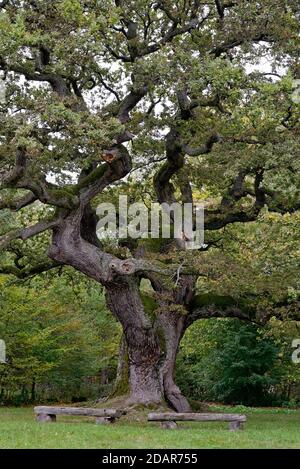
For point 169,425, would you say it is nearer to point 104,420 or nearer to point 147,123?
point 104,420

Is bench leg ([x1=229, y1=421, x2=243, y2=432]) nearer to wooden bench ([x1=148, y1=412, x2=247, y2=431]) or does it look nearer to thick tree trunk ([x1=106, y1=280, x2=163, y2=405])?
wooden bench ([x1=148, y1=412, x2=247, y2=431])

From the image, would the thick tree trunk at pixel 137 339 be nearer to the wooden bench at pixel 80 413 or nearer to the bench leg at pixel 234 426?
the wooden bench at pixel 80 413

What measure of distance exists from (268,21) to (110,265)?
6.81 meters

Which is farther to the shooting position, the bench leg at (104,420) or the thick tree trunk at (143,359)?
the thick tree trunk at (143,359)

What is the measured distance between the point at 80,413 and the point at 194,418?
2.60m

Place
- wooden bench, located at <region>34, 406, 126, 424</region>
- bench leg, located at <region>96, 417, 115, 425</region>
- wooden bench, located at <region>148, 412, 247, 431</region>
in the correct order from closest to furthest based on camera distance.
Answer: wooden bench, located at <region>148, 412, 247, 431</region>, wooden bench, located at <region>34, 406, 126, 424</region>, bench leg, located at <region>96, 417, 115, 425</region>

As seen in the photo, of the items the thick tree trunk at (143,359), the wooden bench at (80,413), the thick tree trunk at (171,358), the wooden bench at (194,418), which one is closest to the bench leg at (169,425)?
the wooden bench at (194,418)

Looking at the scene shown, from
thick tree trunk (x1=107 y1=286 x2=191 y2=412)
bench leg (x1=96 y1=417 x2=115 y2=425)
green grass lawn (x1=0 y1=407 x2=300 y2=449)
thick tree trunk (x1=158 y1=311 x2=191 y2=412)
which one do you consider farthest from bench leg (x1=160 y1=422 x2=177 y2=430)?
thick tree trunk (x1=158 y1=311 x2=191 y2=412)

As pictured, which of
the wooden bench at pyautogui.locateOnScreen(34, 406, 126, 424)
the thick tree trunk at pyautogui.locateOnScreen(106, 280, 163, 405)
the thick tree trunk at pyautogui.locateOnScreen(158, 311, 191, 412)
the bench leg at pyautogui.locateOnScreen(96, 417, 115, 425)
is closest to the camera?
the wooden bench at pyautogui.locateOnScreen(34, 406, 126, 424)

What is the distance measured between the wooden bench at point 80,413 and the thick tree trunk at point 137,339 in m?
2.01

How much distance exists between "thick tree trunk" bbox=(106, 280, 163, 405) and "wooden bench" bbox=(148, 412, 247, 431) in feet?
9.45

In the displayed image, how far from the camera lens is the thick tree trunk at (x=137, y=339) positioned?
1750cm

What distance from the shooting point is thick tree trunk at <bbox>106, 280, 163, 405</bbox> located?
689 inches

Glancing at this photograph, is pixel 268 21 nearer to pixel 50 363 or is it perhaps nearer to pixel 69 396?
pixel 50 363
